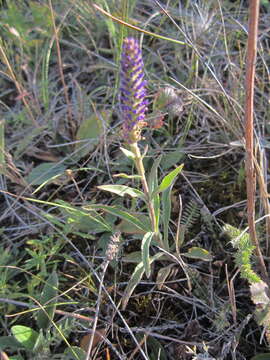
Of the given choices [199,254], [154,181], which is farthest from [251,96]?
[199,254]

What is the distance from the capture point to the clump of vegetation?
1.66 metres

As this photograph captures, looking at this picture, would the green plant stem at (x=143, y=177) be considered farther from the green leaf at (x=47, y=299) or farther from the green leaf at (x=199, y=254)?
the green leaf at (x=47, y=299)

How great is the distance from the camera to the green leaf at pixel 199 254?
1845 mm

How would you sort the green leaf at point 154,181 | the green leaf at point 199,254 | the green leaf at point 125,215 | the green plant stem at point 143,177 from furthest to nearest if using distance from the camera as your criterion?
the green leaf at point 199,254, the green leaf at point 125,215, the green leaf at point 154,181, the green plant stem at point 143,177

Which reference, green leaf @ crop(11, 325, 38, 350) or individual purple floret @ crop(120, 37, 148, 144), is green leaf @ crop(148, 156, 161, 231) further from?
green leaf @ crop(11, 325, 38, 350)

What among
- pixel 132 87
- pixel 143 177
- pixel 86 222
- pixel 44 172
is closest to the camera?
pixel 132 87

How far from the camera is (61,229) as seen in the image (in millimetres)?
2146

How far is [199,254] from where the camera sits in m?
1.86

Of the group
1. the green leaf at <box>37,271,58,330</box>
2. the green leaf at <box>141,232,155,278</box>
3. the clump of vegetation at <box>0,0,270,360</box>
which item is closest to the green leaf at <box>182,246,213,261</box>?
the clump of vegetation at <box>0,0,270,360</box>

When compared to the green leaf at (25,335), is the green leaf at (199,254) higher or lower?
higher

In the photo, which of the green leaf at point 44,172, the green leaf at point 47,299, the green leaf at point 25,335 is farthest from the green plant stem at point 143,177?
the green leaf at point 44,172

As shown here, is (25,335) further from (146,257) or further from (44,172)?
(44,172)

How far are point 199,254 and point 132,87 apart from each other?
35.4 inches

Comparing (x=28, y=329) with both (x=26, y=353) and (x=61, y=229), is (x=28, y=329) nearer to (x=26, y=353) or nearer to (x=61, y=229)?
(x=26, y=353)
